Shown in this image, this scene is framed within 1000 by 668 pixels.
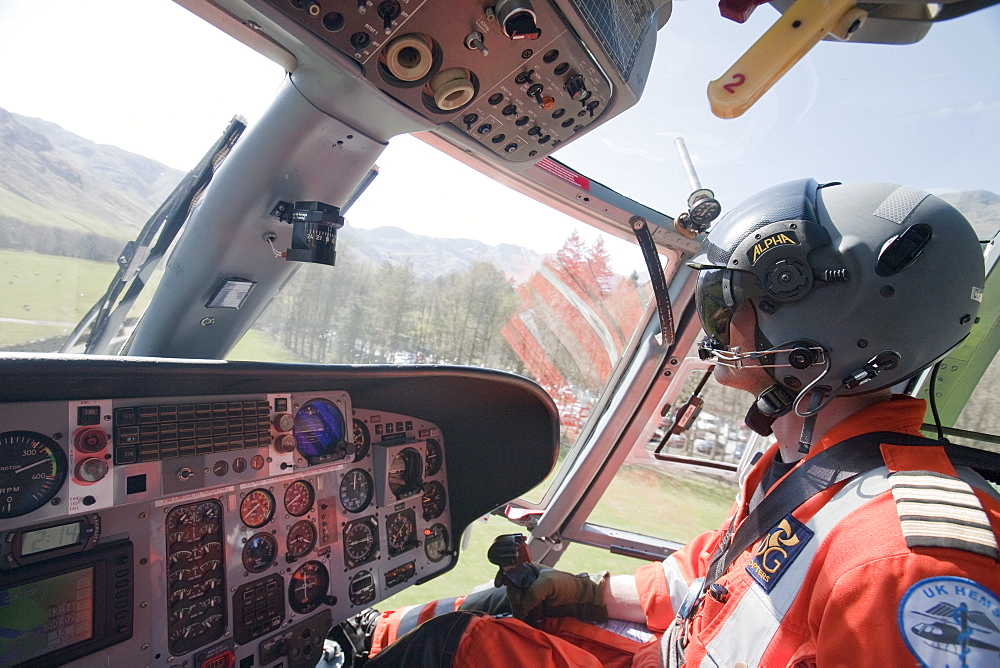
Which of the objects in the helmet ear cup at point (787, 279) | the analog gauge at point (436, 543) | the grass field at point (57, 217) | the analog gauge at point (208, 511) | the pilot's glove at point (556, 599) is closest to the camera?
the helmet ear cup at point (787, 279)

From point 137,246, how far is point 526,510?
2422 millimetres

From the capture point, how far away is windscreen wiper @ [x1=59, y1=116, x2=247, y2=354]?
1.66m

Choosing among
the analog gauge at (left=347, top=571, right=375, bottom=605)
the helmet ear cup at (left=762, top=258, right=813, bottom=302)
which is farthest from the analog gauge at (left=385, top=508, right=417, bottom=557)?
the helmet ear cup at (left=762, top=258, right=813, bottom=302)

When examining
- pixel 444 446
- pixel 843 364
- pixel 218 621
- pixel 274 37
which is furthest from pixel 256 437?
pixel 843 364

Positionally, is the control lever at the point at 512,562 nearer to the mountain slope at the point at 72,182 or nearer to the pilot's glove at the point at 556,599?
the pilot's glove at the point at 556,599

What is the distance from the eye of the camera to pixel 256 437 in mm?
1754

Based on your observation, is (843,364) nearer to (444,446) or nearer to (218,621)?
(444,446)

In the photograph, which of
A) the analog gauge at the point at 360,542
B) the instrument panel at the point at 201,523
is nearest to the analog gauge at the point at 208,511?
the instrument panel at the point at 201,523

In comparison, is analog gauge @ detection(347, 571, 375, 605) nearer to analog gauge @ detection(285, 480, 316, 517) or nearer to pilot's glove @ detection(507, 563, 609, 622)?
analog gauge @ detection(285, 480, 316, 517)

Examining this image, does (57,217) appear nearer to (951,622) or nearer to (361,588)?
(361,588)

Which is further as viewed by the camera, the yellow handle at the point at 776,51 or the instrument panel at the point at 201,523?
the instrument panel at the point at 201,523

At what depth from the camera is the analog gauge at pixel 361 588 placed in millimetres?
2009

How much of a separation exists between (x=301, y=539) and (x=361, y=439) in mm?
421

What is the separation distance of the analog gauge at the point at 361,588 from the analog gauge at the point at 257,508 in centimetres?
47
